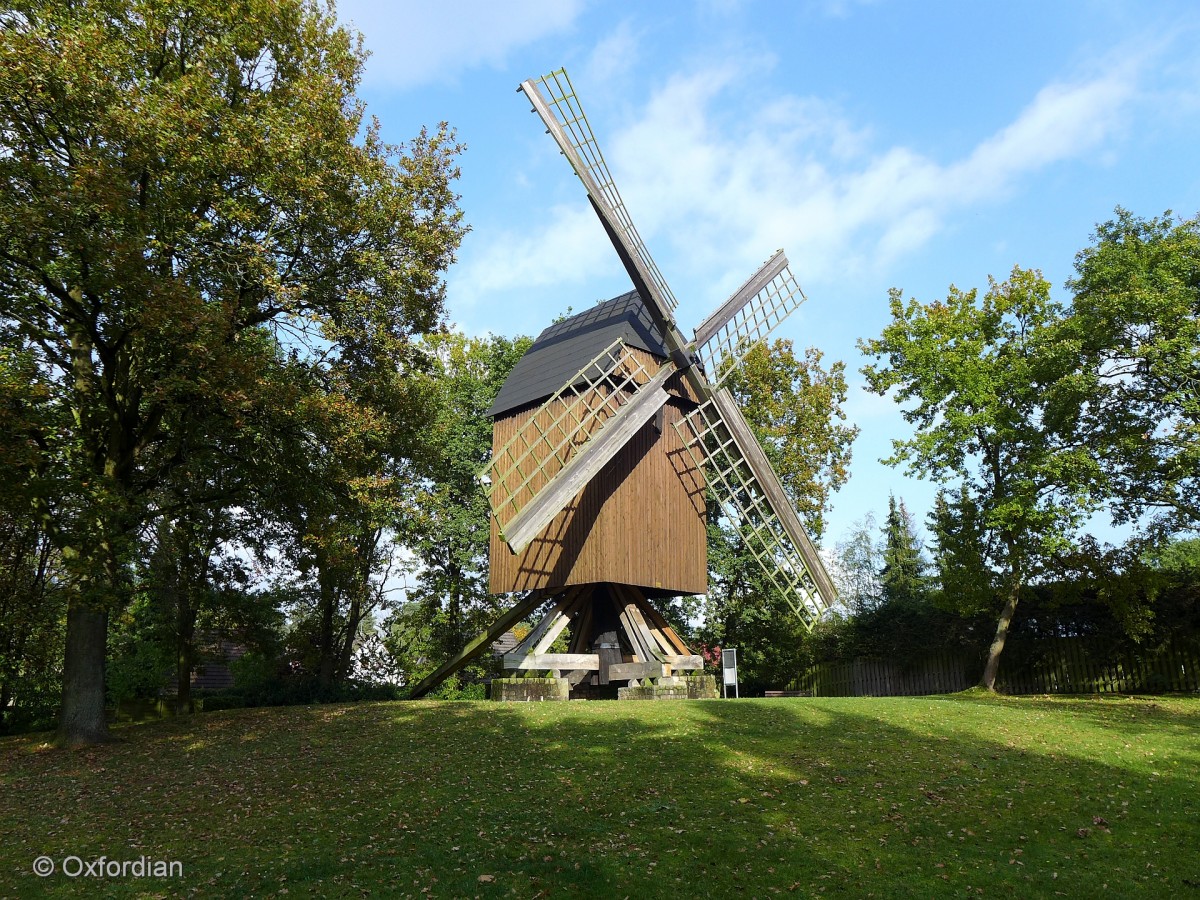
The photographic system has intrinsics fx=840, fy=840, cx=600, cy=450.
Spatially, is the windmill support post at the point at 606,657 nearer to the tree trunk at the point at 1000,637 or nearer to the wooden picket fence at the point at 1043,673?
the tree trunk at the point at 1000,637

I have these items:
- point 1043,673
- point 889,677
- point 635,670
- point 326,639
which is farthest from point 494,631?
point 1043,673

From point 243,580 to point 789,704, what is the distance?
13.0 meters

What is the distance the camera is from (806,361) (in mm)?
30438

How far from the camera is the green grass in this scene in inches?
303

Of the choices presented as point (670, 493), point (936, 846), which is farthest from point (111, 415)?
point (936, 846)

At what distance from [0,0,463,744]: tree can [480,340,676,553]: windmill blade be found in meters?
3.68

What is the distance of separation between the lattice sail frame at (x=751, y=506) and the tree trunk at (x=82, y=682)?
1278 centimetres

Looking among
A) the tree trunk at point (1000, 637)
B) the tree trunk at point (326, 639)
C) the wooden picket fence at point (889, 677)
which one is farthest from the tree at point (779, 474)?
the tree trunk at point (326, 639)

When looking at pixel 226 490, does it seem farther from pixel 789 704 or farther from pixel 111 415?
pixel 789 704

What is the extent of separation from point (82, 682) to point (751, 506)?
14.3 meters

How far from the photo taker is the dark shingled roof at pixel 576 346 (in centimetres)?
1994

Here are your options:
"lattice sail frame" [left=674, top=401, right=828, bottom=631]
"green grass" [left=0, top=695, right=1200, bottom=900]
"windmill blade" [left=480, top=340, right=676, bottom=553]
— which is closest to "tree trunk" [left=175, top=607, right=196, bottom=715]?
"green grass" [left=0, top=695, right=1200, bottom=900]

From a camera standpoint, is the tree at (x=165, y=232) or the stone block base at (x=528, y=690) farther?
the stone block base at (x=528, y=690)

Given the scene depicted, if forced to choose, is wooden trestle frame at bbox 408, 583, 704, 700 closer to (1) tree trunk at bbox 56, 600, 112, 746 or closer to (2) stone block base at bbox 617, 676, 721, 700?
(2) stone block base at bbox 617, 676, 721, 700
